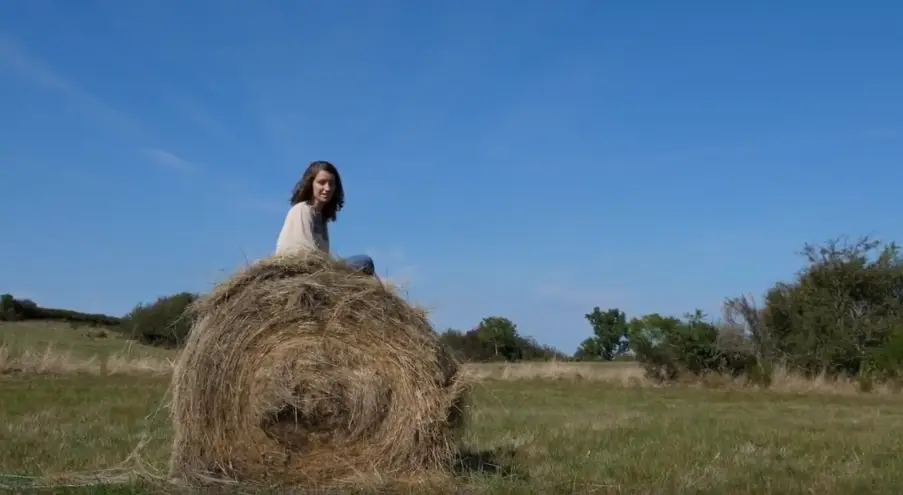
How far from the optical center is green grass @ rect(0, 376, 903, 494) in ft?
18.0

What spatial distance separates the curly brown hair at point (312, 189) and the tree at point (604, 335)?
5398 centimetres

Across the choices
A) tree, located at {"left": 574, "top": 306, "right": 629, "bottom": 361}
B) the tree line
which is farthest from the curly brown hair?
tree, located at {"left": 574, "top": 306, "right": 629, "bottom": 361}

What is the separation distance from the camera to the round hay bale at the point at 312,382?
18.4ft

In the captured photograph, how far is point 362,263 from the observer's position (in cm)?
603

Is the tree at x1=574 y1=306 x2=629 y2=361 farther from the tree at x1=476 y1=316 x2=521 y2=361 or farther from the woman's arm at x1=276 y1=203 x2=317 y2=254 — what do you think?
the woman's arm at x1=276 y1=203 x2=317 y2=254

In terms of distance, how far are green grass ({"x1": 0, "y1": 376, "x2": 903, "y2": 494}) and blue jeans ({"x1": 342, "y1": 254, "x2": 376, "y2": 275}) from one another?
108 cm

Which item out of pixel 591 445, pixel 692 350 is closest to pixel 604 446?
pixel 591 445

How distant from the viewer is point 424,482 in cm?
543

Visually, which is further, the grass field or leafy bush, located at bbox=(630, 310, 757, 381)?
leafy bush, located at bbox=(630, 310, 757, 381)

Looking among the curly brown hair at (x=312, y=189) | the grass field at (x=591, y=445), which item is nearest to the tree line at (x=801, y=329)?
the grass field at (x=591, y=445)

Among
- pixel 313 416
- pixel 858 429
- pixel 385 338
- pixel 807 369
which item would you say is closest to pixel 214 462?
pixel 313 416

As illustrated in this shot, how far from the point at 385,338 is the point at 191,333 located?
4.01 feet

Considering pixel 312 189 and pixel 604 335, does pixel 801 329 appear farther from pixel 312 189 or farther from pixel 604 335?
pixel 604 335

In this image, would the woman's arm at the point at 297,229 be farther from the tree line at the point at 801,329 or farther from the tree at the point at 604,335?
the tree at the point at 604,335
